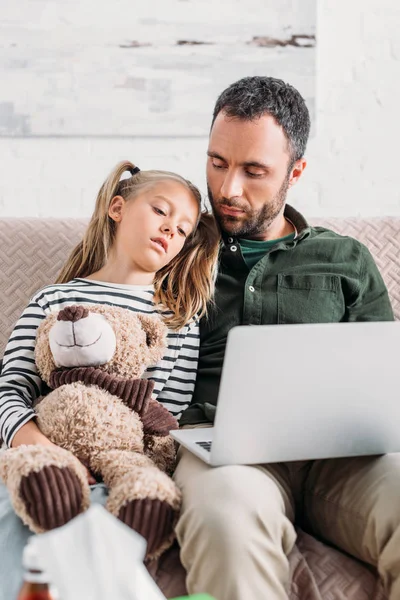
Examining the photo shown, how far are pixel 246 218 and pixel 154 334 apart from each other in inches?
15.3

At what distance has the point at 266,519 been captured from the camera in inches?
41.6

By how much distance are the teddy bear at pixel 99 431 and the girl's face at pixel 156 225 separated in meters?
0.15

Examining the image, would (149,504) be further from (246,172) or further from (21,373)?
(246,172)

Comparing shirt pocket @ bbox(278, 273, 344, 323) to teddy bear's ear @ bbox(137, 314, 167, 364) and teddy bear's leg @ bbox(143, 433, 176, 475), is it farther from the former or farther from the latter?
teddy bear's leg @ bbox(143, 433, 176, 475)

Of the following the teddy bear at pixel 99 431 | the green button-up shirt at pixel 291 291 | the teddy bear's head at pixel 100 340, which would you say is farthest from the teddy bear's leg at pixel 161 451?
the green button-up shirt at pixel 291 291

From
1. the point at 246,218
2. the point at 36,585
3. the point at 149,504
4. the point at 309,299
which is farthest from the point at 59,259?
the point at 36,585

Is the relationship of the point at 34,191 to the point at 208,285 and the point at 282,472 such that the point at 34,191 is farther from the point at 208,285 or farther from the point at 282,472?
the point at 282,472

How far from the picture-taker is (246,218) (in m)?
1.65

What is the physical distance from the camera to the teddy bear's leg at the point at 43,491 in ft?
3.45

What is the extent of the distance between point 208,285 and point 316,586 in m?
0.66

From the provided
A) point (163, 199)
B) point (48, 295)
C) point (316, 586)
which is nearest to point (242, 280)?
point (163, 199)

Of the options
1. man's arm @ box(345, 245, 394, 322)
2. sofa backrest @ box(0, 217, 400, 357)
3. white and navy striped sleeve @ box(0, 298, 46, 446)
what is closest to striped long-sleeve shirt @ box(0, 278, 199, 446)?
white and navy striped sleeve @ box(0, 298, 46, 446)

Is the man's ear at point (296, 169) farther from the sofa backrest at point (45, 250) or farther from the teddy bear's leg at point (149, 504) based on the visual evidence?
the teddy bear's leg at point (149, 504)

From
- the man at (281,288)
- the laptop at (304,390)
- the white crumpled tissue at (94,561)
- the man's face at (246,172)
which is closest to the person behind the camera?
→ the white crumpled tissue at (94,561)
